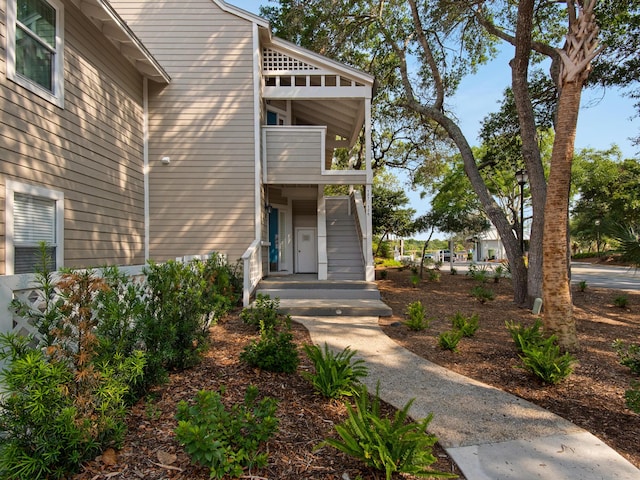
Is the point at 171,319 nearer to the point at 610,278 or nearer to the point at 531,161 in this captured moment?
the point at 531,161

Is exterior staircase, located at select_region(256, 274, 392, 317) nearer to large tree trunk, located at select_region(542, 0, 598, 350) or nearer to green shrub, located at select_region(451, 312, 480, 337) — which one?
green shrub, located at select_region(451, 312, 480, 337)

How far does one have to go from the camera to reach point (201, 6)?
30.6ft

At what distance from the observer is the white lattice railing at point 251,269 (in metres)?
7.87

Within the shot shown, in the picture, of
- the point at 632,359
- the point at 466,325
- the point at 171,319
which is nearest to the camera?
the point at 171,319

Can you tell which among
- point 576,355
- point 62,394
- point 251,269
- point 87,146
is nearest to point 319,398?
point 62,394

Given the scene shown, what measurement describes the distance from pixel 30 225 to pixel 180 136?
15.6 feet

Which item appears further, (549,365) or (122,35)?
(122,35)

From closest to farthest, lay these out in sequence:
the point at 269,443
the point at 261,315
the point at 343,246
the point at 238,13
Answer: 1. the point at 269,443
2. the point at 261,315
3. the point at 238,13
4. the point at 343,246

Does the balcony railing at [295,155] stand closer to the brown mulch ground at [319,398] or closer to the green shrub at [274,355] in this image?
the brown mulch ground at [319,398]

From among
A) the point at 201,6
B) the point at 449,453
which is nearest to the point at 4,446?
the point at 449,453

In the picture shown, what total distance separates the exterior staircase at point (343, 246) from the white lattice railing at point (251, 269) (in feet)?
6.39

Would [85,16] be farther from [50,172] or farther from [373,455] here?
[373,455]

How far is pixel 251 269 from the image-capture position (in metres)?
8.30

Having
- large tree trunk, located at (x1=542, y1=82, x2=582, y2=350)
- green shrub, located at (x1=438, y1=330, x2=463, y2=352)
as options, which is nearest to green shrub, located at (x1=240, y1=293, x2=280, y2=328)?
green shrub, located at (x1=438, y1=330, x2=463, y2=352)
